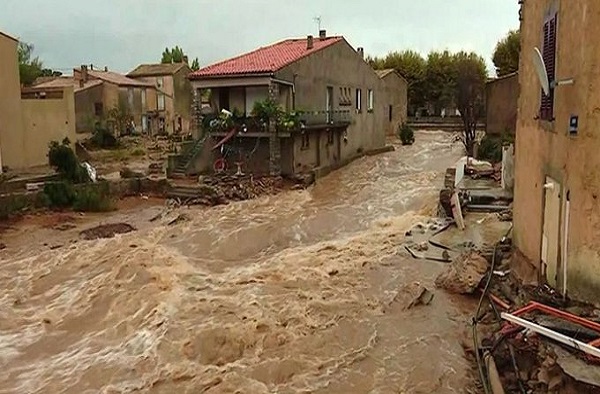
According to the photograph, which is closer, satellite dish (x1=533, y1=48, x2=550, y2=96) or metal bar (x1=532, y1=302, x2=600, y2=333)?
metal bar (x1=532, y1=302, x2=600, y2=333)

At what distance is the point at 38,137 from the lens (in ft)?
79.6

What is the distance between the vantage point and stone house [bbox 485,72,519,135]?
22141 mm

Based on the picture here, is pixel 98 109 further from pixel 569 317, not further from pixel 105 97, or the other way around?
pixel 569 317

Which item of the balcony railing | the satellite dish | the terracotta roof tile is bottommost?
the balcony railing

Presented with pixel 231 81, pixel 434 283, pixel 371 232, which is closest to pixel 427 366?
pixel 434 283

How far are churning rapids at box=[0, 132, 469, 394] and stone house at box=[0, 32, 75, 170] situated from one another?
27.8 feet

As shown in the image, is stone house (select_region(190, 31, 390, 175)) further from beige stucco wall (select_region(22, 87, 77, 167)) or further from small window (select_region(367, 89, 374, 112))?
beige stucco wall (select_region(22, 87, 77, 167))

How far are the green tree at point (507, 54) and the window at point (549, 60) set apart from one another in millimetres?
39091

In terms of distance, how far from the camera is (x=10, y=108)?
2273 cm

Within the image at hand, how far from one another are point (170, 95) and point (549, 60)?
143ft

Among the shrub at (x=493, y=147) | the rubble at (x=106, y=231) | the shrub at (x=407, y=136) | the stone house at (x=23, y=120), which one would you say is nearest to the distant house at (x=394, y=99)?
the shrub at (x=407, y=136)

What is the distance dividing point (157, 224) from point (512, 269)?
431 inches

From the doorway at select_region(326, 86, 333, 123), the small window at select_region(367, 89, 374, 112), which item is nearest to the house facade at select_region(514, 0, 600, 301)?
the doorway at select_region(326, 86, 333, 123)

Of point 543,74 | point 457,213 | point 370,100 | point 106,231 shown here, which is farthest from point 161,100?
point 543,74
